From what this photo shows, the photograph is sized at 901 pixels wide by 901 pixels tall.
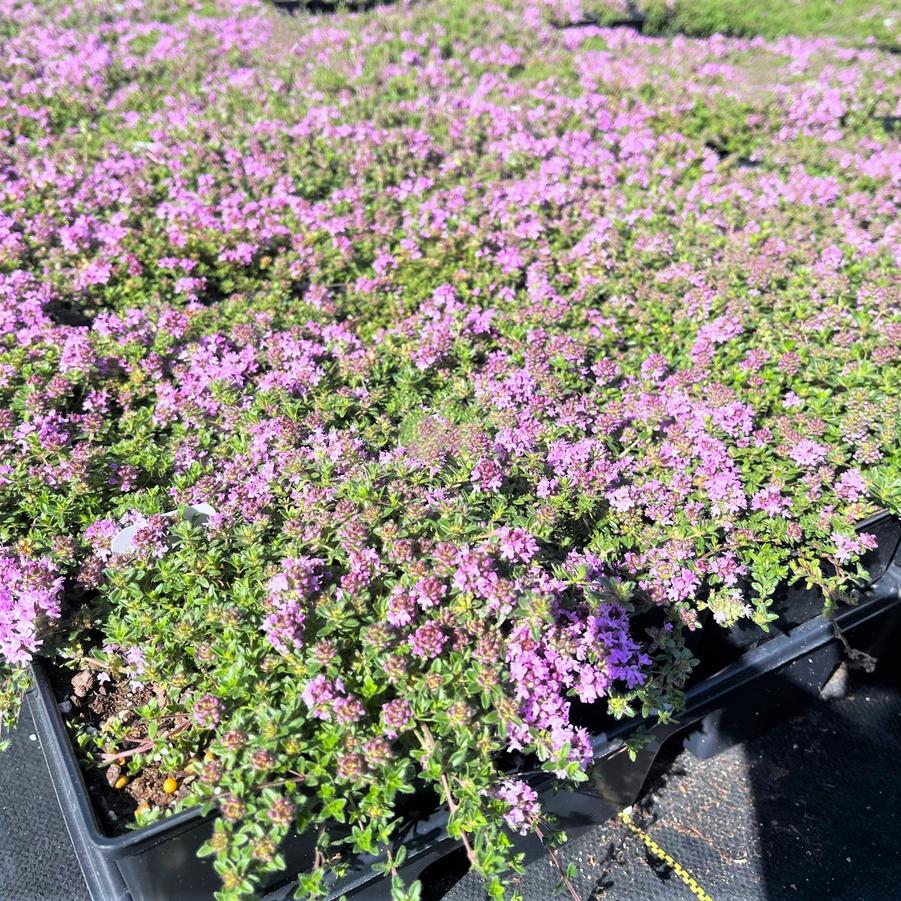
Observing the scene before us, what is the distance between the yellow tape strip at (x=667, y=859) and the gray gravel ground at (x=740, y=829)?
0.06ft

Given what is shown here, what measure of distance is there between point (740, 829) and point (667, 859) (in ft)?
0.91

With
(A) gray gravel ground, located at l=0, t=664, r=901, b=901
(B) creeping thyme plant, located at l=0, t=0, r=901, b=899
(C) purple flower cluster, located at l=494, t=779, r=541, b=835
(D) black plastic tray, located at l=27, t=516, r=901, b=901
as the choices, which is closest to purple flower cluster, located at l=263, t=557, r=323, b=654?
(B) creeping thyme plant, located at l=0, t=0, r=901, b=899

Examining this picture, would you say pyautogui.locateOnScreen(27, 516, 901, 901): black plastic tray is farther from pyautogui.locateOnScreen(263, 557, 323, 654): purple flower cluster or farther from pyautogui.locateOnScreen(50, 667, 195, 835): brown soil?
pyautogui.locateOnScreen(263, 557, 323, 654): purple flower cluster

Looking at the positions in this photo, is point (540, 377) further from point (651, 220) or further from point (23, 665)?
point (23, 665)

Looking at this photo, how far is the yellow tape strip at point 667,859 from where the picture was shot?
236cm

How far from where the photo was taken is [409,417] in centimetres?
269

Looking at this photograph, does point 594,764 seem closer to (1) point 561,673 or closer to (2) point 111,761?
(1) point 561,673

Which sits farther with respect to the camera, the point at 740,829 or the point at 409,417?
the point at 409,417

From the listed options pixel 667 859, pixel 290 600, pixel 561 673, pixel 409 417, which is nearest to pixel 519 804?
pixel 561 673

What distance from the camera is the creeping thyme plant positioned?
1.86 metres

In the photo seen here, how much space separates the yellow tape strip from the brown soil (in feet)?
4.67

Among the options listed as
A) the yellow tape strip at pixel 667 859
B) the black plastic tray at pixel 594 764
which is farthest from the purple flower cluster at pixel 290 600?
the yellow tape strip at pixel 667 859

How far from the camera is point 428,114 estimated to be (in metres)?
4.88

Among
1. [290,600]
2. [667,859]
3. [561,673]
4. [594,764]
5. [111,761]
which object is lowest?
[667,859]
